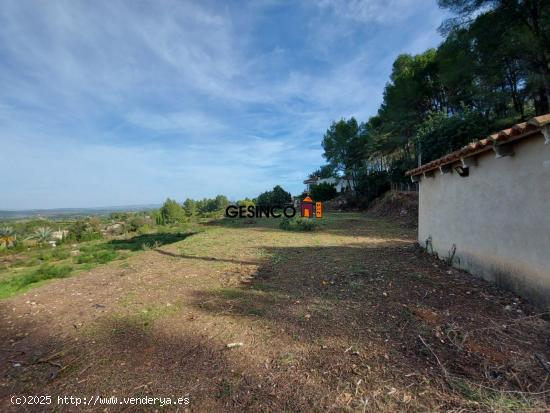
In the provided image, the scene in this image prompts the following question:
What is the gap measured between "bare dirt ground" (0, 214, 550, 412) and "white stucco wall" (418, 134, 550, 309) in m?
0.29

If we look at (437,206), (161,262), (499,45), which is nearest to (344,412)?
(437,206)

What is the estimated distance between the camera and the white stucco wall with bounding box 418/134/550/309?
2.82 meters

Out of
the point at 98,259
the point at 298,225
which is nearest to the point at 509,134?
the point at 298,225

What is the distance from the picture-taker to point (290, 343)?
252 cm

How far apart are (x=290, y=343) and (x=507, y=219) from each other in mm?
3190

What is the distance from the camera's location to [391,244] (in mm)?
7238

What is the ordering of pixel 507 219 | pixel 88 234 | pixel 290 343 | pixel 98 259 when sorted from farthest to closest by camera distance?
pixel 88 234 → pixel 98 259 → pixel 507 219 → pixel 290 343

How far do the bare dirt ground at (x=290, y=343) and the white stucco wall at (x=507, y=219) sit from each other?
290mm

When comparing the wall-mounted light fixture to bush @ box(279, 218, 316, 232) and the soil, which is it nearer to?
bush @ box(279, 218, 316, 232)

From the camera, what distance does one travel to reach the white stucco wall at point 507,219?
2824 millimetres

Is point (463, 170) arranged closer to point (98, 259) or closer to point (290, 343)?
point (290, 343)

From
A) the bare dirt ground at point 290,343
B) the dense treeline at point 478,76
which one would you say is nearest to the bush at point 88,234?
the bare dirt ground at point 290,343

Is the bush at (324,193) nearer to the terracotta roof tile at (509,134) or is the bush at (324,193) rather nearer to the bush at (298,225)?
the bush at (298,225)

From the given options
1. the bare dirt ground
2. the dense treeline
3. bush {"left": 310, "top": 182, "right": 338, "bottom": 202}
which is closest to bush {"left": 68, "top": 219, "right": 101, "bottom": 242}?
bush {"left": 310, "top": 182, "right": 338, "bottom": 202}
